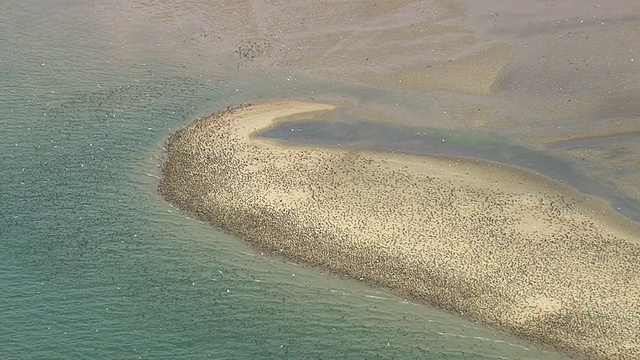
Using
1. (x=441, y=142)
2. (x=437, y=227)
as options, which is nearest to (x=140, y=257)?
(x=437, y=227)

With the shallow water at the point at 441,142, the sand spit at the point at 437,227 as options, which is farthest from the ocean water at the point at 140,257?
the shallow water at the point at 441,142

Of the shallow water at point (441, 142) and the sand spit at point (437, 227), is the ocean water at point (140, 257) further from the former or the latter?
the shallow water at point (441, 142)

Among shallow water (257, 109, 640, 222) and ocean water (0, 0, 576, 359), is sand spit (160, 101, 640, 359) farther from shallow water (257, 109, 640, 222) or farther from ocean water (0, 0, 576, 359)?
ocean water (0, 0, 576, 359)

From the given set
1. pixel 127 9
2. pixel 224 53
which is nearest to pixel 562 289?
pixel 224 53

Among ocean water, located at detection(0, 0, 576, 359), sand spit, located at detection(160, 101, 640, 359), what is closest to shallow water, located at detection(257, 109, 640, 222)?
sand spit, located at detection(160, 101, 640, 359)

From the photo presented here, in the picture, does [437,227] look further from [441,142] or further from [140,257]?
[140,257]
